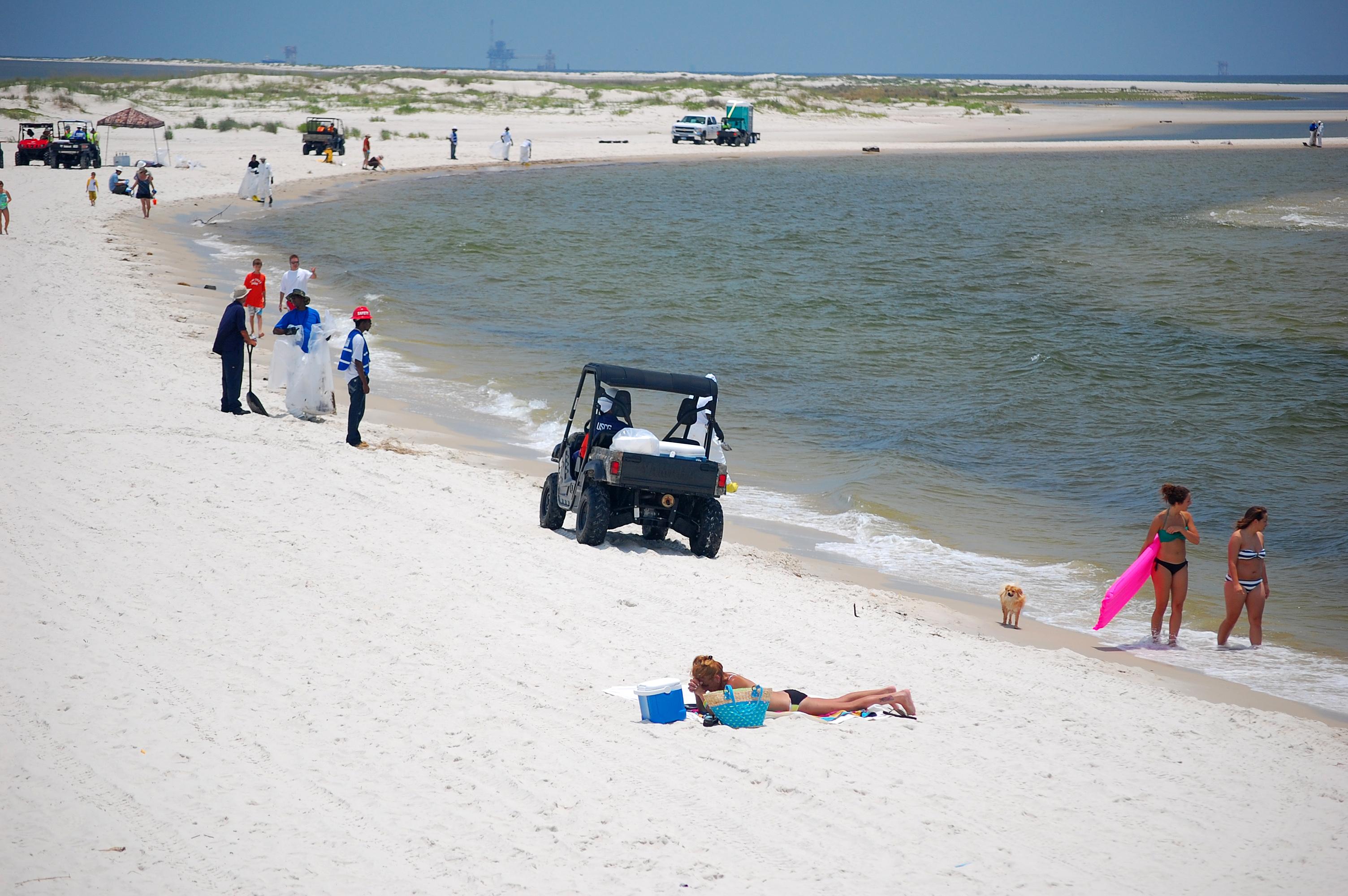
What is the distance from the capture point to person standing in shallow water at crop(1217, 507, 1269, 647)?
384 inches

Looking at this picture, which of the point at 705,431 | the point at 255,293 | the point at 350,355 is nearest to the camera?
the point at 705,431

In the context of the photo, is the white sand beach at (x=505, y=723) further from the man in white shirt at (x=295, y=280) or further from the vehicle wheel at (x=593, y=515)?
the man in white shirt at (x=295, y=280)

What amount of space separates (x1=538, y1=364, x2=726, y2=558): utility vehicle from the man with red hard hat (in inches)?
116

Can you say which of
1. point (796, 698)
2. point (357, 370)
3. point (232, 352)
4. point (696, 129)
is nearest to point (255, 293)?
point (232, 352)

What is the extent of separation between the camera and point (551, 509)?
417 inches

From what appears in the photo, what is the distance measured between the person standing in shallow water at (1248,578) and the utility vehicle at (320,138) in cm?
4517

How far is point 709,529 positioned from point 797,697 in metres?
3.29

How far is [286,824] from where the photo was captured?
535 centimetres

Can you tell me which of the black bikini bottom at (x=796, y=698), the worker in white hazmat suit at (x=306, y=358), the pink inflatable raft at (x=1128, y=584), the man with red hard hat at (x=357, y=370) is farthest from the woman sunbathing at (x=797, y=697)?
the worker in white hazmat suit at (x=306, y=358)

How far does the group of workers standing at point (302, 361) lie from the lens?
12430 mm

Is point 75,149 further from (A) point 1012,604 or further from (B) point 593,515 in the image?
(A) point 1012,604

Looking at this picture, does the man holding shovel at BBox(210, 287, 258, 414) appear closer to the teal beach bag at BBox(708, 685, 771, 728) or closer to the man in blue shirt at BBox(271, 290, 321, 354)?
the man in blue shirt at BBox(271, 290, 321, 354)

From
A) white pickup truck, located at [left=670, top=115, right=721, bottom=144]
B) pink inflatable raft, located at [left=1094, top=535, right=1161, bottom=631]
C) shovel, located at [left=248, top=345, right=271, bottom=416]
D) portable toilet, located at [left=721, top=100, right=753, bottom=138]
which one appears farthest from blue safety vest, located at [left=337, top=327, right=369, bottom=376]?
portable toilet, located at [left=721, top=100, right=753, bottom=138]

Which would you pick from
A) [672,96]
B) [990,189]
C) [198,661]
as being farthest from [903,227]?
[672,96]
